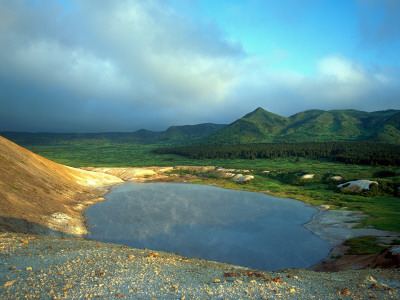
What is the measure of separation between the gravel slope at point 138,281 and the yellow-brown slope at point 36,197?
14.5 metres

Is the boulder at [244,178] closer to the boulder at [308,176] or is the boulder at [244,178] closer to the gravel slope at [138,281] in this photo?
the boulder at [308,176]

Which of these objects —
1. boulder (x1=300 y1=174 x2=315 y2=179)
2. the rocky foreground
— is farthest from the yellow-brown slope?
boulder (x1=300 y1=174 x2=315 y2=179)

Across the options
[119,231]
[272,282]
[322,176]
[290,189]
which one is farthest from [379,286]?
[322,176]

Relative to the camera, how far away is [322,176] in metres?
82.0

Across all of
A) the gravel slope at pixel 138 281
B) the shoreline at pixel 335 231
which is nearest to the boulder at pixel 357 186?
the shoreline at pixel 335 231

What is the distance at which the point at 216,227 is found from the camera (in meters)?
39.8

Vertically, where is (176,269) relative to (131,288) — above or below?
below

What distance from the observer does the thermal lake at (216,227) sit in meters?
29.5

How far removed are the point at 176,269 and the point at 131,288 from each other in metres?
4.80

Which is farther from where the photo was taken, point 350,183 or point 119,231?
point 350,183

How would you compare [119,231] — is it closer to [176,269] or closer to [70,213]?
[70,213]

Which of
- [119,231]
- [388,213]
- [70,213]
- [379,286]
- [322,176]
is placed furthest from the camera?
[322,176]

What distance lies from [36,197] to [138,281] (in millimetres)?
35452

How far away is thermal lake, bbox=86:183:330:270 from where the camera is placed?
29547 mm
